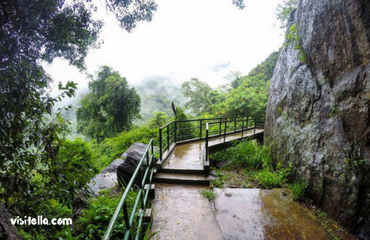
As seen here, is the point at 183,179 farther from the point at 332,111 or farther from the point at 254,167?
the point at 332,111

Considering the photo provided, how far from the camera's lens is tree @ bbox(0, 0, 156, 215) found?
1.97 meters

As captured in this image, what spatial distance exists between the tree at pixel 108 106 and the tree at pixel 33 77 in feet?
20.5

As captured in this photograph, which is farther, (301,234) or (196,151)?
(196,151)

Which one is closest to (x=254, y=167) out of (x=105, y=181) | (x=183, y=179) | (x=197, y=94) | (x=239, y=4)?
(x=183, y=179)

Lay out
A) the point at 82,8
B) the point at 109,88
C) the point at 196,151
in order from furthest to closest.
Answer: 1. the point at 109,88
2. the point at 196,151
3. the point at 82,8

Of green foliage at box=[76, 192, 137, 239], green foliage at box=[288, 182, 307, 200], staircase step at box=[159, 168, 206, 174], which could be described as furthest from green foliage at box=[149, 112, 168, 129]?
green foliage at box=[288, 182, 307, 200]

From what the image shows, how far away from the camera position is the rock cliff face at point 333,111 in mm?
2939

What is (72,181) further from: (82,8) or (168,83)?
(168,83)

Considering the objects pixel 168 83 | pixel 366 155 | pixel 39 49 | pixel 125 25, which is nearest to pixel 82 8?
pixel 125 25

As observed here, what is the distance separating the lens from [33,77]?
2174mm

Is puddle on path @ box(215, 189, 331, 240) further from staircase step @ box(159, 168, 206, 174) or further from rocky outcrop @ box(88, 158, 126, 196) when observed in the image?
rocky outcrop @ box(88, 158, 126, 196)

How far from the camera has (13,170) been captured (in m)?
1.96

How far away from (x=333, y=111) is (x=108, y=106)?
44.1ft

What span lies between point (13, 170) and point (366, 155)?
4881mm
